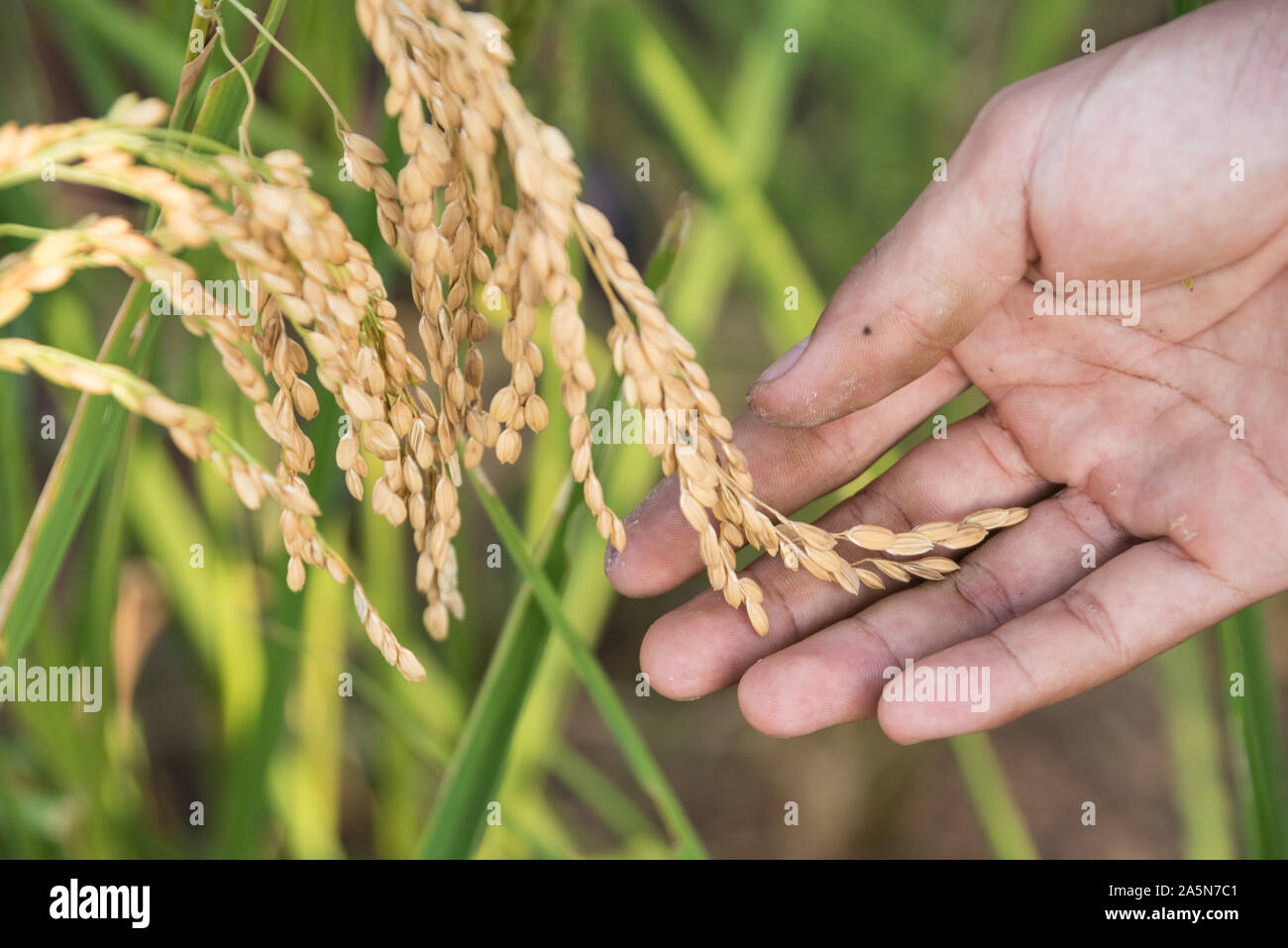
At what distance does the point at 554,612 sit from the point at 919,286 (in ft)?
1.38

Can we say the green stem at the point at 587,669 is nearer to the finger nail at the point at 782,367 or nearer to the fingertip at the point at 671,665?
the fingertip at the point at 671,665

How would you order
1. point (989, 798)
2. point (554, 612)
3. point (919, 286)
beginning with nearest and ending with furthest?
point (554, 612) < point (919, 286) < point (989, 798)

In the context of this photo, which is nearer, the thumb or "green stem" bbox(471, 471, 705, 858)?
"green stem" bbox(471, 471, 705, 858)

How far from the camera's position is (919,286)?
2.65 ft

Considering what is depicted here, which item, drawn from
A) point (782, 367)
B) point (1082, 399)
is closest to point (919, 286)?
point (782, 367)

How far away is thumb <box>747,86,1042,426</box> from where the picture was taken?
2.64 feet

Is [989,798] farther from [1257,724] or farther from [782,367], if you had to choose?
[782,367]

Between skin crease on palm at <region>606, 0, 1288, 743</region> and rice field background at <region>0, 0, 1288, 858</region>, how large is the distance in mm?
100

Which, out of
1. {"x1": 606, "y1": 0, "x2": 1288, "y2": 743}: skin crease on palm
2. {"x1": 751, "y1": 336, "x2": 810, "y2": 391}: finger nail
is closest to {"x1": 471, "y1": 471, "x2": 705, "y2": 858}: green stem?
{"x1": 606, "y1": 0, "x2": 1288, "y2": 743}: skin crease on palm

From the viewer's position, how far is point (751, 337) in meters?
1.89

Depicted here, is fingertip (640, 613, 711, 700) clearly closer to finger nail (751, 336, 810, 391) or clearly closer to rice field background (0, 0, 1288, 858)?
rice field background (0, 0, 1288, 858)

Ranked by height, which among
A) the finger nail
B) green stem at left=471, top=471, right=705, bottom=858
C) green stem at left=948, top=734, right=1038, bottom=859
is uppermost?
the finger nail
